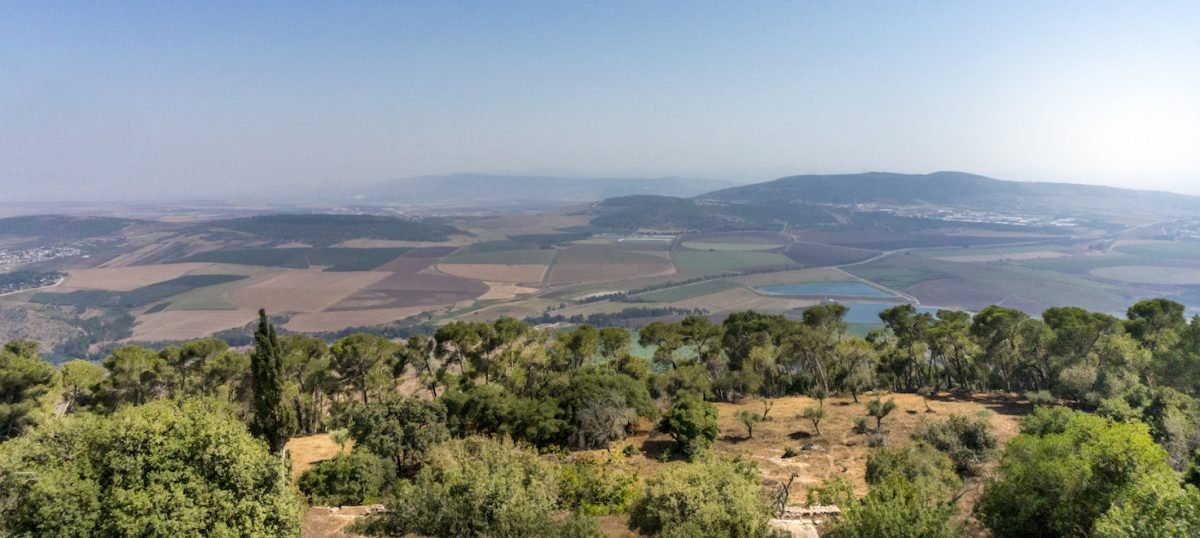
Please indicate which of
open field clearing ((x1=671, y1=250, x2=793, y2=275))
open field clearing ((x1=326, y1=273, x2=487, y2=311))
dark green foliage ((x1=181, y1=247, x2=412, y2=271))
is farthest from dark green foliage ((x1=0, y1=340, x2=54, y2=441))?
dark green foliage ((x1=181, y1=247, x2=412, y2=271))

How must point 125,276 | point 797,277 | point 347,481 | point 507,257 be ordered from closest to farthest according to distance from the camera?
point 347,481 → point 797,277 → point 125,276 → point 507,257

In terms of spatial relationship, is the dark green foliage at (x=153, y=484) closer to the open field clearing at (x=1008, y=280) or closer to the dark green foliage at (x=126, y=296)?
the open field clearing at (x=1008, y=280)

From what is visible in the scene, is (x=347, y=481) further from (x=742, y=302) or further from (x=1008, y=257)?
(x=1008, y=257)

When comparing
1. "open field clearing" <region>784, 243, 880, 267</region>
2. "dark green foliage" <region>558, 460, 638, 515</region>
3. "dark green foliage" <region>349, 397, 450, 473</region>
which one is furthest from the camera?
"open field clearing" <region>784, 243, 880, 267</region>

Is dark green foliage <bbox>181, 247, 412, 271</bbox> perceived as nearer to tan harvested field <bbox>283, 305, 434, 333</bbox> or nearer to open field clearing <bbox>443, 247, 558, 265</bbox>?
open field clearing <bbox>443, 247, 558, 265</bbox>

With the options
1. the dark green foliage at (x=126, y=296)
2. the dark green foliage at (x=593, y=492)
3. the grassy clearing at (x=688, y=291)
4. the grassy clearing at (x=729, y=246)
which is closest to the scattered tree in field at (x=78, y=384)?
the dark green foliage at (x=593, y=492)

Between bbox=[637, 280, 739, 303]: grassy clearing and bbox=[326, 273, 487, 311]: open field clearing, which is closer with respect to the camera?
bbox=[326, 273, 487, 311]: open field clearing

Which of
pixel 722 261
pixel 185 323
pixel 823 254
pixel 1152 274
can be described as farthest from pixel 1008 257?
pixel 185 323
